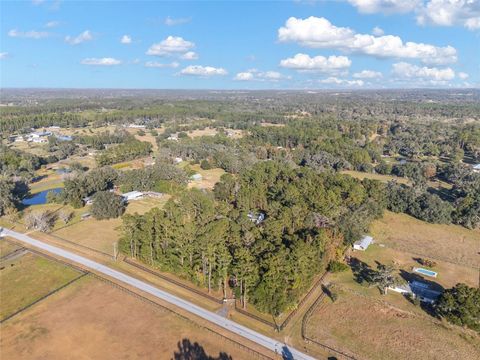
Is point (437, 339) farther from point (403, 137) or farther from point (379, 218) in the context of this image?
point (403, 137)

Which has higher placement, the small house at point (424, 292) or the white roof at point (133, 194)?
the white roof at point (133, 194)

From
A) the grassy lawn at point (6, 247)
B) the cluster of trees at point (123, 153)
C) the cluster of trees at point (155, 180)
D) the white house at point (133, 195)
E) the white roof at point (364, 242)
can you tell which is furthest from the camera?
the cluster of trees at point (123, 153)

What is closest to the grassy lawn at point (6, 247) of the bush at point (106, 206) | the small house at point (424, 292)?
the bush at point (106, 206)

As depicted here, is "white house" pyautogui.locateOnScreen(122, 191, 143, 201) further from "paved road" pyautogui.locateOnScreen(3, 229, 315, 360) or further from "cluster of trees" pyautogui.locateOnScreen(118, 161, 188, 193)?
"paved road" pyautogui.locateOnScreen(3, 229, 315, 360)

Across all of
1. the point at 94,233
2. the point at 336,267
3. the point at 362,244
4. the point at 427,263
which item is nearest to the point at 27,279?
the point at 94,233

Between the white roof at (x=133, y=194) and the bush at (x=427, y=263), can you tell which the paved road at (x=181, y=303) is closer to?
the white roof at (x=133, y=194)

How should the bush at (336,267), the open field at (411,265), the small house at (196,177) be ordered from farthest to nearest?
the small house at (196,177) < the bush at (336,267) < the open field at (411,265)

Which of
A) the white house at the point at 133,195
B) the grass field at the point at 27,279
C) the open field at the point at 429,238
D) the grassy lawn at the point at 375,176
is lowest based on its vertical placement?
the open field at the point at 429,238
